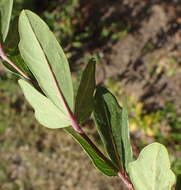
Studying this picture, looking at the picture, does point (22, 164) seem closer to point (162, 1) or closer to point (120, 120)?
point (162, 1)

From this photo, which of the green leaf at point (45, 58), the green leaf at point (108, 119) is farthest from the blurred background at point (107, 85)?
the green leaf at point (45, 58)

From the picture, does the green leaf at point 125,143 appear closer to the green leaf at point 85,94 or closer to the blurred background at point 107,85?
the green leaf at point 85,94

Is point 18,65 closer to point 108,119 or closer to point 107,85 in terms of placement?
point 108,119

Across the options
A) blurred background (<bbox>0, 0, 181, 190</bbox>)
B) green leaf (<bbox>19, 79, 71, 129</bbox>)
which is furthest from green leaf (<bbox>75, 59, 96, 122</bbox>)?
blurred background (<bbox>0, 0, 181, 190</bbox>)

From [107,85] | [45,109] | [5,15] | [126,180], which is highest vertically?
[5,15]

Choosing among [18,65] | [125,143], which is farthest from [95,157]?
[18,65]

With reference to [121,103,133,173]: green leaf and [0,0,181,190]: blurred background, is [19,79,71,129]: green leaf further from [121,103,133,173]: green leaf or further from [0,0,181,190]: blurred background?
[0,0,181,190]: blurred background
